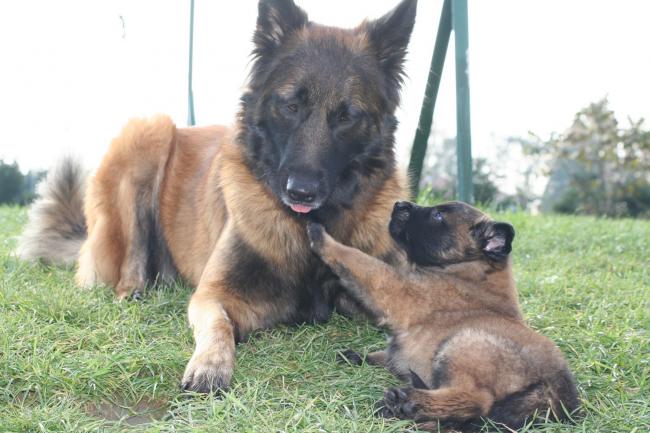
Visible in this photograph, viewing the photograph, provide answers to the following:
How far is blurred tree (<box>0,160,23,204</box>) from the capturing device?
15.9 meters

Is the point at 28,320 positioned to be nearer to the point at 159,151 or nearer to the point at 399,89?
the point at 159,151

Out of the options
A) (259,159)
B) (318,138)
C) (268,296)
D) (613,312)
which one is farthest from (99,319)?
(613,312)

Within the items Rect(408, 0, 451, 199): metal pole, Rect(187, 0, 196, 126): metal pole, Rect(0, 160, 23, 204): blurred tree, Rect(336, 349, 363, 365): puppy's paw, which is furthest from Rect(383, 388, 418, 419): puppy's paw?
Rect(0, 160, 23, 204): blurred tree

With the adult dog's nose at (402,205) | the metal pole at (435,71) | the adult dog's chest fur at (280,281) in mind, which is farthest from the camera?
the metal pole at (435,71)

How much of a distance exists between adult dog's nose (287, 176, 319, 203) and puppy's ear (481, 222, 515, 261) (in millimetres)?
837

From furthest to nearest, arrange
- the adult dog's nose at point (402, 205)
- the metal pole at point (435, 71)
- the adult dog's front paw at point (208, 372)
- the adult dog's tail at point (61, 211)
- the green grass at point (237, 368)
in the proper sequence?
the adult dog's tail at point (61, 211) < the metal pole at point (435, 71) < the adult dog's nose at point (402, 205) < the adult dog's front paw at point (208, 372) < the green grass at point (237, 368)

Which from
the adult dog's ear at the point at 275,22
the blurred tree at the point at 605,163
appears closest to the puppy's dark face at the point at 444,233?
the adult dog's ear at the point at 275,22

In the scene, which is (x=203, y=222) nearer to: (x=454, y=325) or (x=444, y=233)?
(x=444, y=233)

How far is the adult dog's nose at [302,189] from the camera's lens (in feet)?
9.96

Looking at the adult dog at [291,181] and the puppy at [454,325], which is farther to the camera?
the adult dog at [291,181]

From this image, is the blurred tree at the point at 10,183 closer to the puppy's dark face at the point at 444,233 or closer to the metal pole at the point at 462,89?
the metal pole at the point at 462,89

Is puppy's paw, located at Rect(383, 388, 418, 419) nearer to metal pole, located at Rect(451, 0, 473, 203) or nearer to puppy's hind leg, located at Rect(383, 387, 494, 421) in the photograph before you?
puppy's hind leg, located at Rect(383, 387, 494, 421)

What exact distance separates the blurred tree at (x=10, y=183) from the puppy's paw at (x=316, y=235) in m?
14.4

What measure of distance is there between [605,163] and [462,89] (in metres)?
14.6
